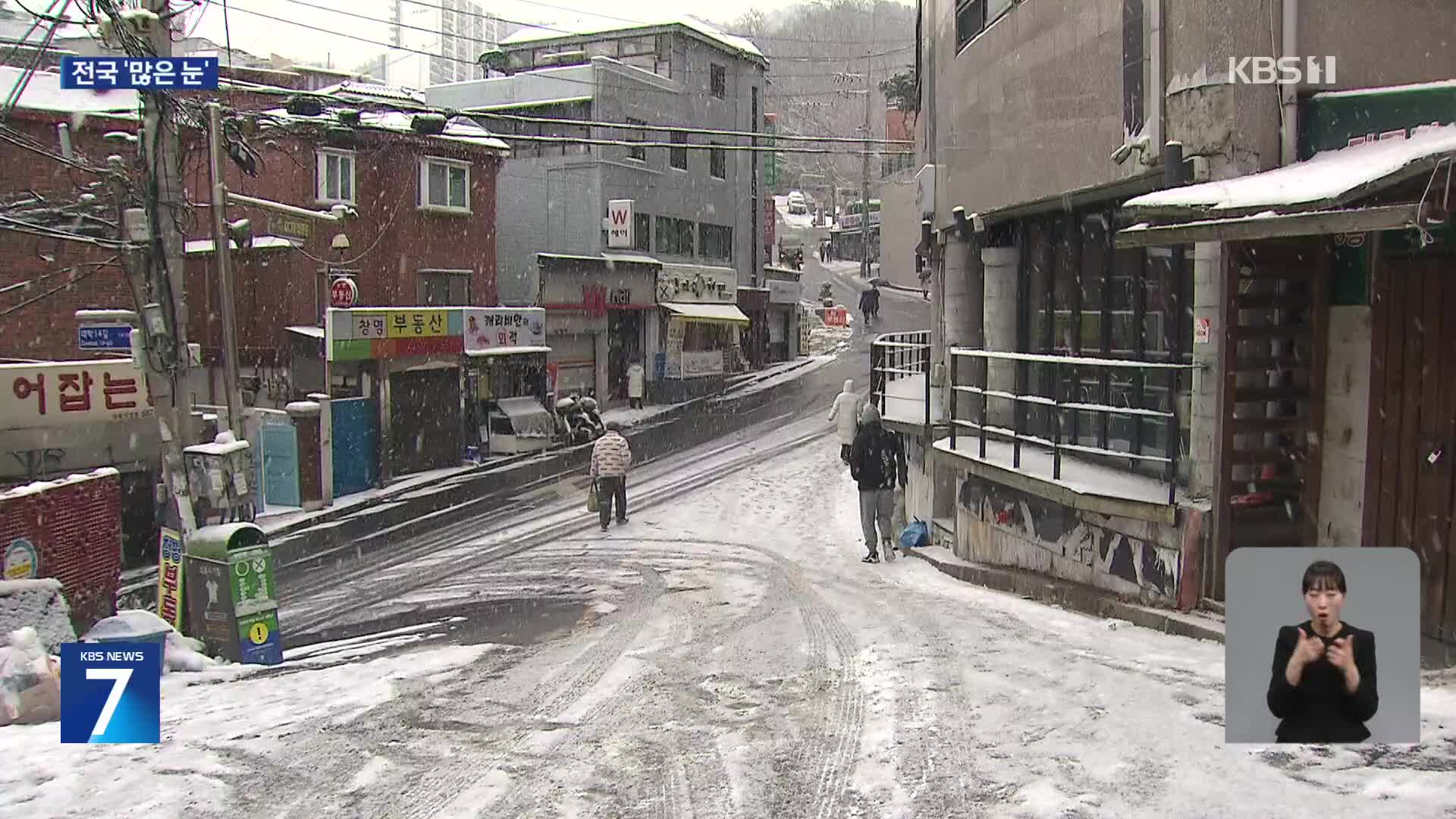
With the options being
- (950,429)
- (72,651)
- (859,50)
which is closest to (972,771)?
(72,651)

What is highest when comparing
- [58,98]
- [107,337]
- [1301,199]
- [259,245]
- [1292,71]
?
[58,98]

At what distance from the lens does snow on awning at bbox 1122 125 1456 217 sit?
6.48 metres

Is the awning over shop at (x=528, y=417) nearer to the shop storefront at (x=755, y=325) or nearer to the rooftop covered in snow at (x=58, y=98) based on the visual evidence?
the rooftop covered in snow at (x=58, y=98)

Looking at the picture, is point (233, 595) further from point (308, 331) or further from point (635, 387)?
point (635, 387)

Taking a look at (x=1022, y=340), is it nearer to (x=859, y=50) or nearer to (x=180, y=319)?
(x=180, y=319)

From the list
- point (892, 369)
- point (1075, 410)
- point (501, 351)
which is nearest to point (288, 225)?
point (892, 369)

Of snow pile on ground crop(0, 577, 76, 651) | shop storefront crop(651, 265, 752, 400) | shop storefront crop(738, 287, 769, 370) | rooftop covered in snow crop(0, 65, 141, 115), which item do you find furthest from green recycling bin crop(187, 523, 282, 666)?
shop storefront crop(738, 287, 769, 370)

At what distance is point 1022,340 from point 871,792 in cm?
1030

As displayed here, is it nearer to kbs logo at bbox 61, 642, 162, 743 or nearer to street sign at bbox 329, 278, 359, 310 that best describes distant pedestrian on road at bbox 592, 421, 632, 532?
street sign at bbox 329, 278, 359, 310

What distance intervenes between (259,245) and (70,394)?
8.65 m

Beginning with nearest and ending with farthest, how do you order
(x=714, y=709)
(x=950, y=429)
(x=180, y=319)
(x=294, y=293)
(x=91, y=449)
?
(x=714, y=709) → (x=180, y=319) → (x=950, y=429) → (x=91, y=449) → (x=294, y=293)

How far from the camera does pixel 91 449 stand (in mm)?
18547

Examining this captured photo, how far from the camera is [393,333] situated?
25.7 m

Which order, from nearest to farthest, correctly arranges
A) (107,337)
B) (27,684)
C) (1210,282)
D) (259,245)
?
1. (27,684)
2. (1210,282)
3. (107,337)
4. (259,245)
